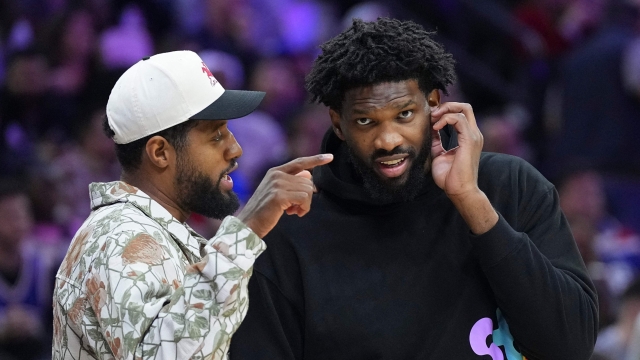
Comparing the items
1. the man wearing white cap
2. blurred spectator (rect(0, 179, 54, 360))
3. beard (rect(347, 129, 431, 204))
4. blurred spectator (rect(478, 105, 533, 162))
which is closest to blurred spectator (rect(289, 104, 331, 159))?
blurred spectator (rect(478, 105, 533, 162))

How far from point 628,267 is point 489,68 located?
9.13ft

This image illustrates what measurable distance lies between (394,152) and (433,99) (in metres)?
0.23

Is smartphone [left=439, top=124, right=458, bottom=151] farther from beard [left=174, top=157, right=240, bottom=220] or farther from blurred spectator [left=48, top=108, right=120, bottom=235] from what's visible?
blurred spectator [left=48, top=108, right=120, bottom=235]

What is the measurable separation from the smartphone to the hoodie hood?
0.36 feet

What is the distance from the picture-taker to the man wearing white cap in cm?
261

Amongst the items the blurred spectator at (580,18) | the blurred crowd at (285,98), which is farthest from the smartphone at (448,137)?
the blurred spectator at (580,18)

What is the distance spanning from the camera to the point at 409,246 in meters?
3.04

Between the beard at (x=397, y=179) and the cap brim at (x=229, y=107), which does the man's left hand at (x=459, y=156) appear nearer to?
the beard at (x=397, y=179)

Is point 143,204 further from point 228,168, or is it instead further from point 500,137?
point 500,137

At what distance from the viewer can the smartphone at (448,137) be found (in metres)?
3.07

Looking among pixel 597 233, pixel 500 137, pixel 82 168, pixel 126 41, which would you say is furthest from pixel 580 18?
pixel 82 168

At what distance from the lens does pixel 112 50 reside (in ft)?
24.5

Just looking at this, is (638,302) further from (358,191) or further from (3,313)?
(3,313)

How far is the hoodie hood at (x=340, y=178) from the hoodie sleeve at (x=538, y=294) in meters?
0.36
